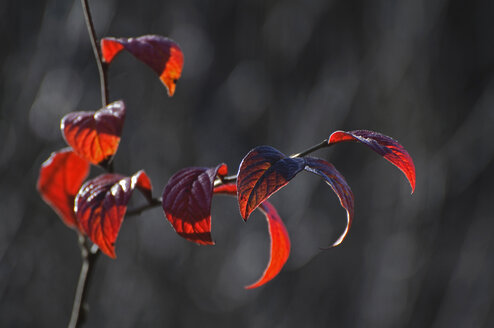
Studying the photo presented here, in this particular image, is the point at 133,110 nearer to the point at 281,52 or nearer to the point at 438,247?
the point at 281,52

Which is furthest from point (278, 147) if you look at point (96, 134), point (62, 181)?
point (96, 134)

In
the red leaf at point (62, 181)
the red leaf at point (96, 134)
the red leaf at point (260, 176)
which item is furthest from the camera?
the red leaf at point (62, 181)

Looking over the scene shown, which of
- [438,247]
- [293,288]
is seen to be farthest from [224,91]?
[438,247]

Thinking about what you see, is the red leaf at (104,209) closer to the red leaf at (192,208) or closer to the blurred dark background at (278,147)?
the red leaf at (192,208)

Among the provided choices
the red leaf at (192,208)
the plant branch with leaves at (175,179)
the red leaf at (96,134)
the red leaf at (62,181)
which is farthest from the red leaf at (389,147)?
the red leaf at (62,181)

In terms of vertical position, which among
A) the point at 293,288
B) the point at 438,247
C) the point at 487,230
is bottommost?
the point at 293,288

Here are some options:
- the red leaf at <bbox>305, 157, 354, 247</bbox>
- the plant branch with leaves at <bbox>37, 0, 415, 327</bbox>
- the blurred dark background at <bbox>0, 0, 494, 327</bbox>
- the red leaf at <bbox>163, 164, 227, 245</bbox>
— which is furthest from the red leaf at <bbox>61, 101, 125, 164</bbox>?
the blurred dark background at <bbox>0, 0, 494, 327</bbox>

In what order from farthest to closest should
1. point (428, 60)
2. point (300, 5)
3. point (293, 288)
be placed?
point (293, 288), point (300, 5), point (428, 60)
